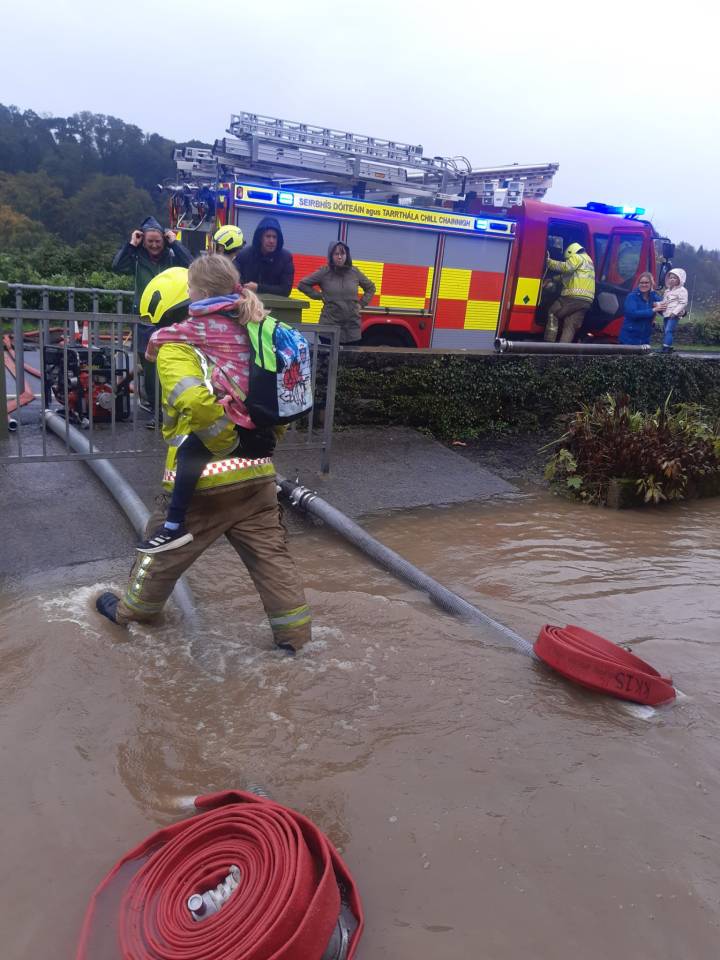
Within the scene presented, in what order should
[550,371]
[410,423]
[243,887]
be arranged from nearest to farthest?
[243,887] < [410,423] < [550,371]

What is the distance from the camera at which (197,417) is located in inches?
126

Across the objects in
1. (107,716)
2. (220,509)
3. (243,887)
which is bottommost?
(107,716)

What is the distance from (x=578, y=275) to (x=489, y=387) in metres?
3.91

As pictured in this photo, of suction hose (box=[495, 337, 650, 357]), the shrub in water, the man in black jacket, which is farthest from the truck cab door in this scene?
the man in black jacket

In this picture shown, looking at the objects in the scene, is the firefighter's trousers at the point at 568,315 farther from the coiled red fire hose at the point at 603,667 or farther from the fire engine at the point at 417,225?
the coiled red fire hose at the point at 603,667

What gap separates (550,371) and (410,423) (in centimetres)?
193

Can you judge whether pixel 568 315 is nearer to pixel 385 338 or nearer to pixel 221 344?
pixel 385 338

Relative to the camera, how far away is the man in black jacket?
7.35 meters

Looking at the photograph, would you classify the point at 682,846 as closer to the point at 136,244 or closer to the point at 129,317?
the point at 129,317

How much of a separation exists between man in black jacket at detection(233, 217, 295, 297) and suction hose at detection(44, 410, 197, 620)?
243 cm

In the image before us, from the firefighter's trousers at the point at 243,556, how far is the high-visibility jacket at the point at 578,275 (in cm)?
879

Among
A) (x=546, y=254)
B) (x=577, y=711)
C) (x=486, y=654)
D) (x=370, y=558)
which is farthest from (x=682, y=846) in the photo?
(x=546, y=254)

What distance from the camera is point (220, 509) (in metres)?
3.51

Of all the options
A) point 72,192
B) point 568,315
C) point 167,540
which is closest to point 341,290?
point 568,315
